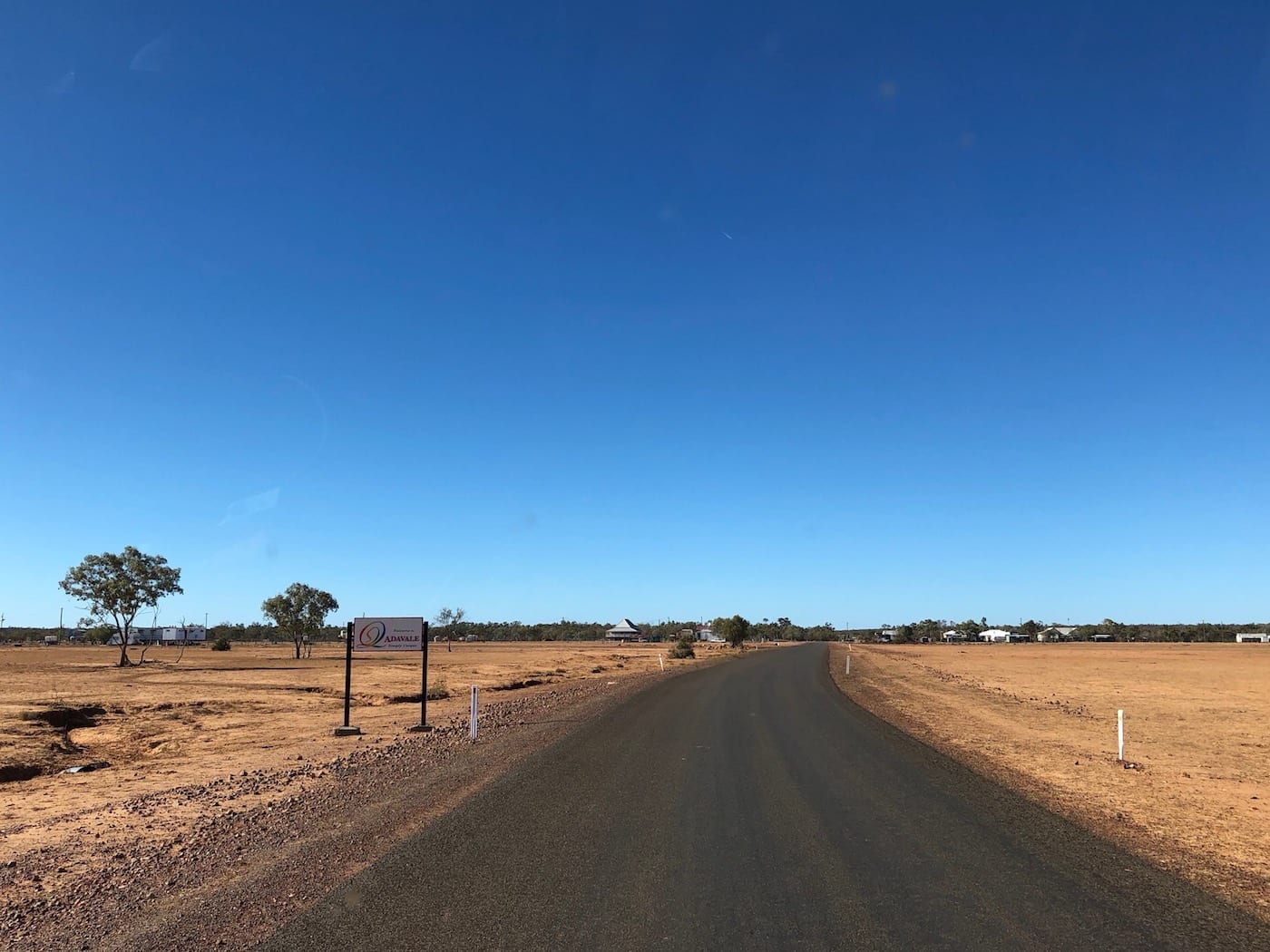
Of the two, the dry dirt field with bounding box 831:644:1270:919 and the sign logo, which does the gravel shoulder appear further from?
the dry dirt field with bounding box 831:644:1270:919

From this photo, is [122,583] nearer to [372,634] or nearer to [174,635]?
[372,634]

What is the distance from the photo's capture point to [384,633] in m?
21.1

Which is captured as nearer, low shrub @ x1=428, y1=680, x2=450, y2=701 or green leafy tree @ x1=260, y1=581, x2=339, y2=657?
low shrub @ x1=428, y1=680, x2=450, y2=701

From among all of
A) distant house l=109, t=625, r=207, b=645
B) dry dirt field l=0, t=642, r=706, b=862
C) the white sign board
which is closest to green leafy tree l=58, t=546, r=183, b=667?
dry dirt field l=0, t=642, r=706, b=862

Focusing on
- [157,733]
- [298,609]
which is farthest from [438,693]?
[298,609]

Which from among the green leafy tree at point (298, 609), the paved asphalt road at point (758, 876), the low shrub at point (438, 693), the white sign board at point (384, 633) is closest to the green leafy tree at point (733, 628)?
the green leafy tree at point (298, 609)

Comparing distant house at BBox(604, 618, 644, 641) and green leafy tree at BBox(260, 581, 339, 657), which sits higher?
green leafy tree at BBox(260, 581, 339, 657)

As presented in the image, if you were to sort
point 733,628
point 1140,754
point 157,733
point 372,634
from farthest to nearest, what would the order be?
1. point 733,628
2. point 157,733
3. point 372,634
4. point 1140,754

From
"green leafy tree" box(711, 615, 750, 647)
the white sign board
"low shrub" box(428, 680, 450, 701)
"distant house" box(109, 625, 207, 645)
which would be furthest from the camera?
"distant house" box(109, 625, 207, 645)

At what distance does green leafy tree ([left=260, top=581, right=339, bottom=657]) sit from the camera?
84.7 meters

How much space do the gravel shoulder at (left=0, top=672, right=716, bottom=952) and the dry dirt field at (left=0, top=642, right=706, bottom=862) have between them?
737mm

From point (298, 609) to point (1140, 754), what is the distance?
3288 inches

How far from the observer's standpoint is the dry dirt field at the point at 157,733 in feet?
38.3

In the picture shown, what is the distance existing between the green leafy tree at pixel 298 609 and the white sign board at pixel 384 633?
69075mm
